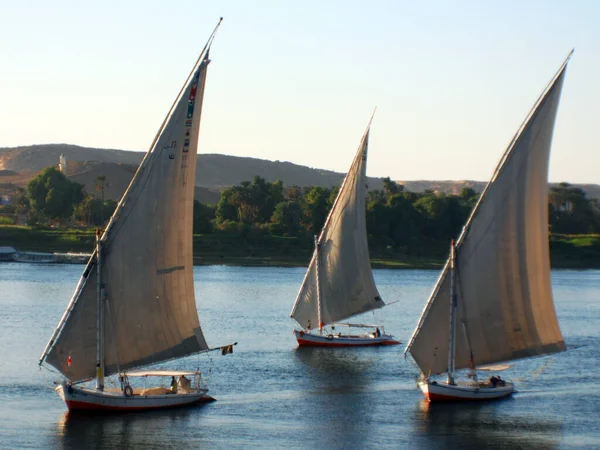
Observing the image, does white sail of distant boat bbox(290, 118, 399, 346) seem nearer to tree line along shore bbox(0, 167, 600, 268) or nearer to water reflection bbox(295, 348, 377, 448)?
water reflection bbox(295, 348, 377, 448)

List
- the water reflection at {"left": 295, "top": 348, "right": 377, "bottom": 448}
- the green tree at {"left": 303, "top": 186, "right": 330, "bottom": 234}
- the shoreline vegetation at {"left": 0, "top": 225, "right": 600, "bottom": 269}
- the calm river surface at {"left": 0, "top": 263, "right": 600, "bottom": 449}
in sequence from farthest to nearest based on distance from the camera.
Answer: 1. the green tree at {"left": 303, "top": 186, "right": 330, "bottom": 234}
2. the shoreline vegetation at {"left": 0, "top": 225, "right": 600, "bottom": 269}
3. the water reflection at {"left": 295, "top": 348, "right": 377, "bottom": 448}
4. the calm river surface at {"left": 0, "top": 263, "right": 600, "bottom": 449}

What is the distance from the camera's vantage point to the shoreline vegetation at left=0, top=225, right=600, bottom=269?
586 ft

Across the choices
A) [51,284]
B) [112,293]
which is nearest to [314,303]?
[112,293]

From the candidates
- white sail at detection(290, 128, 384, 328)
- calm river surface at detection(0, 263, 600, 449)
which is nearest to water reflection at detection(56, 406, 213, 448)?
calm river surface at detection(0, 263, 600, 449)

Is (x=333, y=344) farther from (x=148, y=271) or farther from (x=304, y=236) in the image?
(x=304, y=236)

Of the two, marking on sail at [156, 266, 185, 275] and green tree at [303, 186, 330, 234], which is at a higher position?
green tree at [303, 186, 330, 234]

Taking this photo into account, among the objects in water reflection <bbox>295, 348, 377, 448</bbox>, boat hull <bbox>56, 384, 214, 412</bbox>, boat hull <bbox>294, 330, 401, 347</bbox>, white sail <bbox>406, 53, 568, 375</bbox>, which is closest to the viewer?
boat hull <bbox>56, 384, 214, 412</bbox>

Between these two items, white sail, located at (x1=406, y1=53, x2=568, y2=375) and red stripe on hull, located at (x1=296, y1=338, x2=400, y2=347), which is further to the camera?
red stripe on hull, located at (x1=296, y1=338, x2=400, y2=347)

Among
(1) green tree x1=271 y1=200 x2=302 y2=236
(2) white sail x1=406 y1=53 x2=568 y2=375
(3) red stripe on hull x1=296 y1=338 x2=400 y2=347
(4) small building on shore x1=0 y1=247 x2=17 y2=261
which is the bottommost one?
(3) red stripe on hull x1=296 y1=338 x2=400 y2=347

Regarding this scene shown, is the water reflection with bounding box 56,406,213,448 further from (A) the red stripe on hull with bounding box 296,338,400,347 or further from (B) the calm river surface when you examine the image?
(A) the red stripe on hull with bounding box 296,338,400,347

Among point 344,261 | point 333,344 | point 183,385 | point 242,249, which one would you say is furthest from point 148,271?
point 242,249

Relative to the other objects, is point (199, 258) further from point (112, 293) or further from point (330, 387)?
point (112, 293)

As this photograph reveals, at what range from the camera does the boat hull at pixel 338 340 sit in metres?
75.8

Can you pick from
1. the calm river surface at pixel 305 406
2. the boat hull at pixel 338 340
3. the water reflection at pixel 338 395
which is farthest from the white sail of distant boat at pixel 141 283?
the boat hull at pixel 338 340
